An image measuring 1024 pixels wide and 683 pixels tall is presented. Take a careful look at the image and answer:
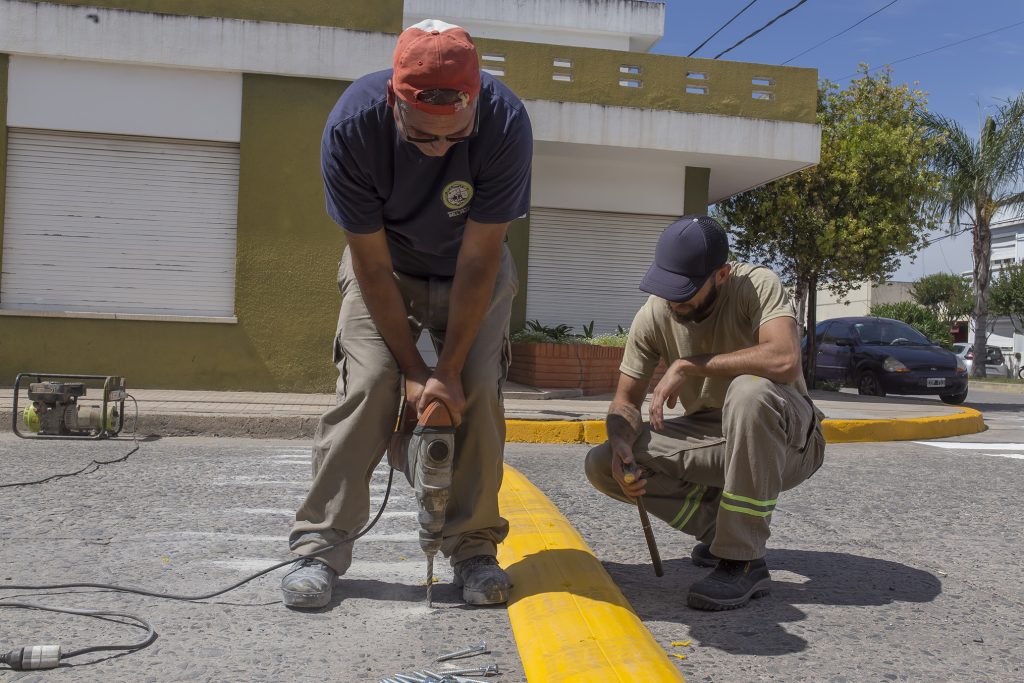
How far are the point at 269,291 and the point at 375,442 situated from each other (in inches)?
317

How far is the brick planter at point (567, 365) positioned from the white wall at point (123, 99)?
168 inches

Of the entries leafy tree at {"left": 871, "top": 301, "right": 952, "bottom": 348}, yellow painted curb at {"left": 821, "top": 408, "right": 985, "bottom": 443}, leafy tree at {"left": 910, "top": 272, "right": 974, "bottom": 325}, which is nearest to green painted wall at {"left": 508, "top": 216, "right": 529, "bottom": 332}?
yellow painted curb at {"left": 821, "top": 408, "right": 985, "bottom": 443}

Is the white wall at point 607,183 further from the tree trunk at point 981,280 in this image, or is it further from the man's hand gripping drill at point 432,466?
the tree trunk at point 981,280

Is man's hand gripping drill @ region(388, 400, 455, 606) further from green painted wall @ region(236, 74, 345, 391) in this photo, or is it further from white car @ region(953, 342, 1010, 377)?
white car @ region(953, 342, 1010, 377)

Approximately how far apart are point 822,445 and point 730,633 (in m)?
0.91

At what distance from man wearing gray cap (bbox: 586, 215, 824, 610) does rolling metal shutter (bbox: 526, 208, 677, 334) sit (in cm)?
1010

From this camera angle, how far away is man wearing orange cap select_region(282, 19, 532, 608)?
3.05 meters

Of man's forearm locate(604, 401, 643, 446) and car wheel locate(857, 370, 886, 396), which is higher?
man's forearm locate(604, 401, 643, 446)

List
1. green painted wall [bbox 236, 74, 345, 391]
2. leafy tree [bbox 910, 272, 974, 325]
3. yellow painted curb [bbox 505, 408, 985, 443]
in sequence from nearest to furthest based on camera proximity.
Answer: yellow painted curb [bbox 505, 408, 985, 443] < green painted wall [bbox 236, 74, 345, 391] < leafy tree [bbox 910, 272, 974, 325]

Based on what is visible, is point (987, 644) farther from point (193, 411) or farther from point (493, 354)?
point (193, 411)

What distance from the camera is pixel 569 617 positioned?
9.51 ft

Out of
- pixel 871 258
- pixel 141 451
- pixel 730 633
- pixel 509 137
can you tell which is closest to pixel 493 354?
pixel 509 137

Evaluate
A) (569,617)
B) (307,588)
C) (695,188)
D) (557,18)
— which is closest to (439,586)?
(307,588)

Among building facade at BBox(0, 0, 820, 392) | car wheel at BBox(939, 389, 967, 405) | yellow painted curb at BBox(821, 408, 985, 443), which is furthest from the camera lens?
car wheel at BBox(939, 389, 967, 405)
